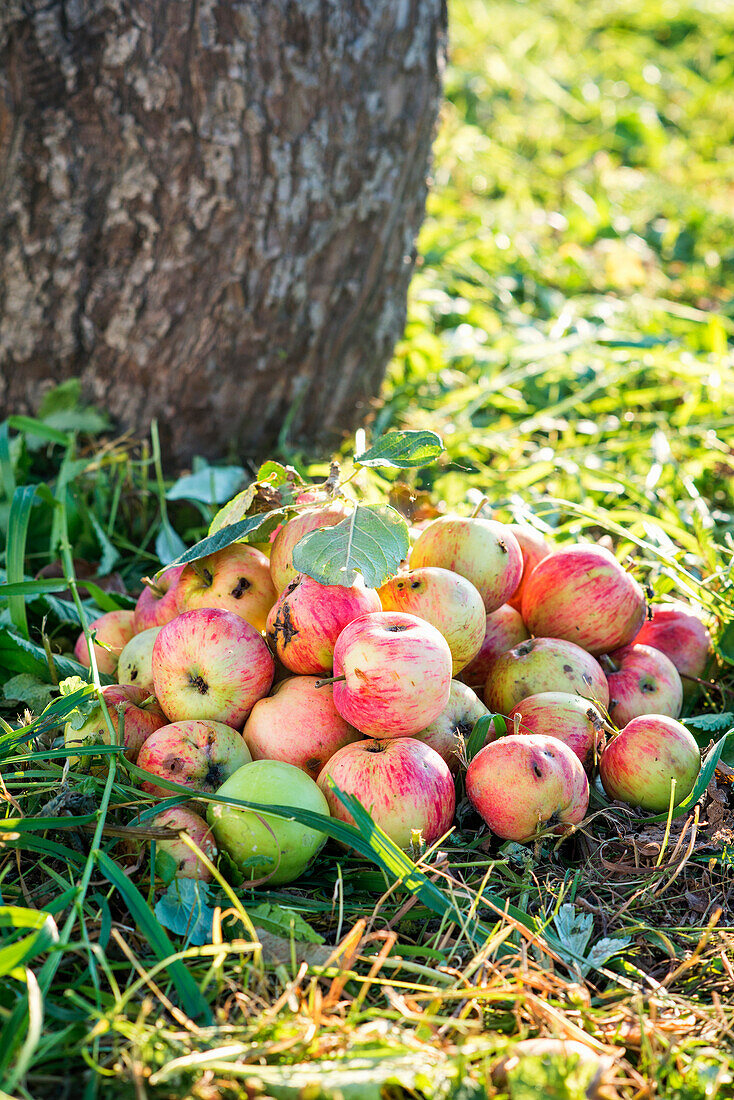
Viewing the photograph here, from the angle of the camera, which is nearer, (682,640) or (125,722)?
(125,722)

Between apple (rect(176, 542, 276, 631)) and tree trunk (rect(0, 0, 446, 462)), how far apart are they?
1330mm

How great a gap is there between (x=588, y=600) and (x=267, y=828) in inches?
40.0

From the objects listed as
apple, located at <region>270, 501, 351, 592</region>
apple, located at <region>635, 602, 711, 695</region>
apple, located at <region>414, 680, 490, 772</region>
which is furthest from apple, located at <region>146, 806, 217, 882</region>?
apple, located at <region>635, 602, 711, 695</region>

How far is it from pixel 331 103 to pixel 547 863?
104 inches

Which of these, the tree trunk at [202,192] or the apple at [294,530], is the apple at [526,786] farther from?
the tree trunk at [202,192]

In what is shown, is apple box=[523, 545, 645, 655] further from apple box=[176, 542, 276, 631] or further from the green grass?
apple box=[176, 542, 276, 631]

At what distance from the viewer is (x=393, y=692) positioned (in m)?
1.68

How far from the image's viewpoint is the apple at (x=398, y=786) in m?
1.67

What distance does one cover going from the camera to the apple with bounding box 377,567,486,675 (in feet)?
6.17

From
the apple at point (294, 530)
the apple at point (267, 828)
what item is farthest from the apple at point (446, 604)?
the apple at point (267, 828)

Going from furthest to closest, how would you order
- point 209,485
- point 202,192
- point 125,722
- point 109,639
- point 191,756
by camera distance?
point 209,485
point 202,192
point 109,639
point 125,722
point 191,756

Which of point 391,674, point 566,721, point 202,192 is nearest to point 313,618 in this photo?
point 391,674

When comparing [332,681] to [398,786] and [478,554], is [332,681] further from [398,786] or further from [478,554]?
[478,554]

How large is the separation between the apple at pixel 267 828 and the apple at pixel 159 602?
601 mm
